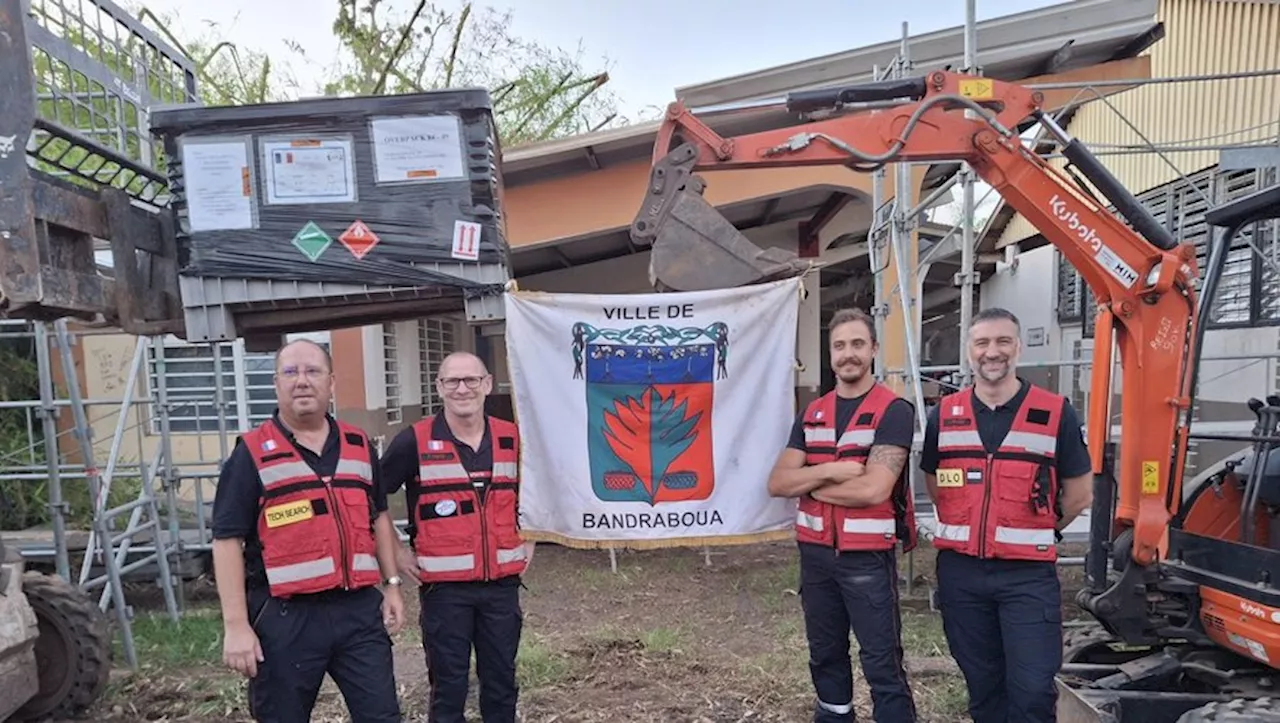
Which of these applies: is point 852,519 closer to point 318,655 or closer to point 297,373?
point 318,655

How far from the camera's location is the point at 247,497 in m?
2.83

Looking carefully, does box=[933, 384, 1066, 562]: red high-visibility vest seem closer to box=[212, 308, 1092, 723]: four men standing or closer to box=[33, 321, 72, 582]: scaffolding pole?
box=[212, 308, 1092, 723]: four men standing

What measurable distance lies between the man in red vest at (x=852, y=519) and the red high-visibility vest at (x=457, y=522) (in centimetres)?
120

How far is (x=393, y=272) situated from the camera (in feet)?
11.1

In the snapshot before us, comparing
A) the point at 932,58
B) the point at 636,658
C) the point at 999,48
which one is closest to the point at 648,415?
the point at 636,658

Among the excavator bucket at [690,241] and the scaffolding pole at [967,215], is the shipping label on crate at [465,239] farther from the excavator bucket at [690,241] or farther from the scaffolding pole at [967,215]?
the scaffolding pole at [967,215]

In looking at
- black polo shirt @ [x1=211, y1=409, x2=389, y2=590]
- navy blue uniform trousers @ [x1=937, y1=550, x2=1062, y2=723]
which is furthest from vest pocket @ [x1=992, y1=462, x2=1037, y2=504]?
black polo shirt @ [x1=211, y1=409, x2=389, y2=590]

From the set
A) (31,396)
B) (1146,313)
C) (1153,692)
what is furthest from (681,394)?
(31,396)

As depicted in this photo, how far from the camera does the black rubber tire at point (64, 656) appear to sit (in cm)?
449

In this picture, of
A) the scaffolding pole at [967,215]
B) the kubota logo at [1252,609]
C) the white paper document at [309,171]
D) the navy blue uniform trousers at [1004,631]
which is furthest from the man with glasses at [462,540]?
the scaffolding pole at [967,215]

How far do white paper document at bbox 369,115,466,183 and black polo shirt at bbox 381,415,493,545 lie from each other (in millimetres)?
1090

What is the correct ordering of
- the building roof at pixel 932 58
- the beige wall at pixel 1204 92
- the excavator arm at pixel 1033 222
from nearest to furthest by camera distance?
the excavator arm at pixel 1033 222 → the building roof at pixel 932 58 → the beige wall at pixel 1204 92

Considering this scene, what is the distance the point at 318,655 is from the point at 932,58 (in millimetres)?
7191

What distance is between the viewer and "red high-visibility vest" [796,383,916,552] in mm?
3229
